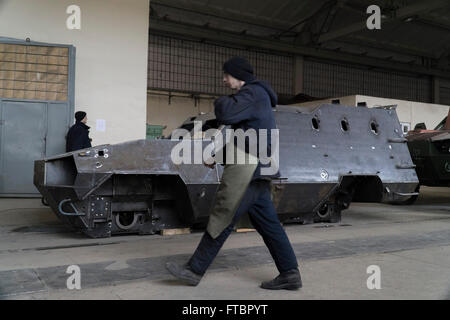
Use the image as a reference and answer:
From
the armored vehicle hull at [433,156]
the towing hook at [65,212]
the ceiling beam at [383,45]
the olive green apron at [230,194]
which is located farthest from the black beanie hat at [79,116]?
the ceiling beam at [383,45]

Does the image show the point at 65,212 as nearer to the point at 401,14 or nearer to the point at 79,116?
the point at 79,116

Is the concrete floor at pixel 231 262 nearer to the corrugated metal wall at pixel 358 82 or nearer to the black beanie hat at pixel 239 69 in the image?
the black beanie hat at pixel 239 69

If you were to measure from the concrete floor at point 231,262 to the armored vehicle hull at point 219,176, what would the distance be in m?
0.27

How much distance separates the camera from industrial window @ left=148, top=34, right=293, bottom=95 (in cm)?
1448

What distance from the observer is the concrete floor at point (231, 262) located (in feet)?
9.61

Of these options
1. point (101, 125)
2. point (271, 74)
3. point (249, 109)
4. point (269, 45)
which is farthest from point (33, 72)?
point (271, 74)

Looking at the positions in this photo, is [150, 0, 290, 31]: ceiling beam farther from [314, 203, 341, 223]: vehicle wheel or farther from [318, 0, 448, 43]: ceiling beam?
[314, 203, 341, 223]: vehicle wheel

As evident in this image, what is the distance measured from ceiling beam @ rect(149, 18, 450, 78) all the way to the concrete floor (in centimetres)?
939

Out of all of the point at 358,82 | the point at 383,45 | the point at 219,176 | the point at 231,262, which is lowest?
the point at 231,262

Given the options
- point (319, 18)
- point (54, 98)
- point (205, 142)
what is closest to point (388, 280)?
point (205, 142)

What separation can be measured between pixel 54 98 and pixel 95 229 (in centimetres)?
443

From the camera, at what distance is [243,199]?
9.67ft

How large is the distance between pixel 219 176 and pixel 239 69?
6.63 feet
